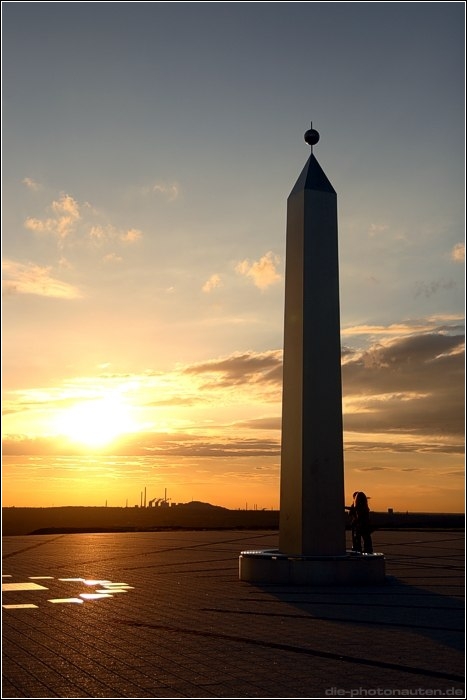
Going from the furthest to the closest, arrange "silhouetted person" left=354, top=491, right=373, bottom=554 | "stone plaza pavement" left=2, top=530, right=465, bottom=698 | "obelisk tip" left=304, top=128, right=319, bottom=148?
"obelisk tip" left=304, top=128, right=319, bottom=148 < "silhouetted person" left=354, top=491, right=373, bottom=554 < "stone plaza pavement" left=2, top=530, right=465, bottom=698

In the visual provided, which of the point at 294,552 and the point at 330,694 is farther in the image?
the point at 294,552

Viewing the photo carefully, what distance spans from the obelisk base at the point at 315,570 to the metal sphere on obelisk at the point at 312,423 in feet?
0.07

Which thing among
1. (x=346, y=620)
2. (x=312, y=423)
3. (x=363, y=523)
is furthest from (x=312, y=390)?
(x=346, y=620)

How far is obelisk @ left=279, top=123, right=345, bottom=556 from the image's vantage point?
1895 cm

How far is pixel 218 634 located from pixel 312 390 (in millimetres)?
8298

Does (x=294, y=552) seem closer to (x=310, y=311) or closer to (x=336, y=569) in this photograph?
(x=336, y=569)

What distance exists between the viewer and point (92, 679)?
8.80 meters

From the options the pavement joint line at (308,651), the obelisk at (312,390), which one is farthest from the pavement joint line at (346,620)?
the obelisk at (312,390)

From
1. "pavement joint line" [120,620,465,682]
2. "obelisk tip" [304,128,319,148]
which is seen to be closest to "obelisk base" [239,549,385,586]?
"pavement joint line" [120,620,465,682]

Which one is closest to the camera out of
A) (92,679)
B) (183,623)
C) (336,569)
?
(92,679)

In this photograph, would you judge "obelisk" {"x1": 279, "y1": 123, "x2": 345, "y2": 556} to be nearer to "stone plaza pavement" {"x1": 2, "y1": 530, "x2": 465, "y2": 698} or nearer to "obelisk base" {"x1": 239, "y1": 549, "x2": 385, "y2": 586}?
"obelisk base" {"x1": 239, "y1": 549, "x2": 385, "y2": 586}

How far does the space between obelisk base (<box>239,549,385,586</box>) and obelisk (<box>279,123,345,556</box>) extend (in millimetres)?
739

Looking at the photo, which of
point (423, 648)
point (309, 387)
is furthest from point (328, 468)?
point (423, 648)

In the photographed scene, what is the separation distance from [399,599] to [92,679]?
8127mm
